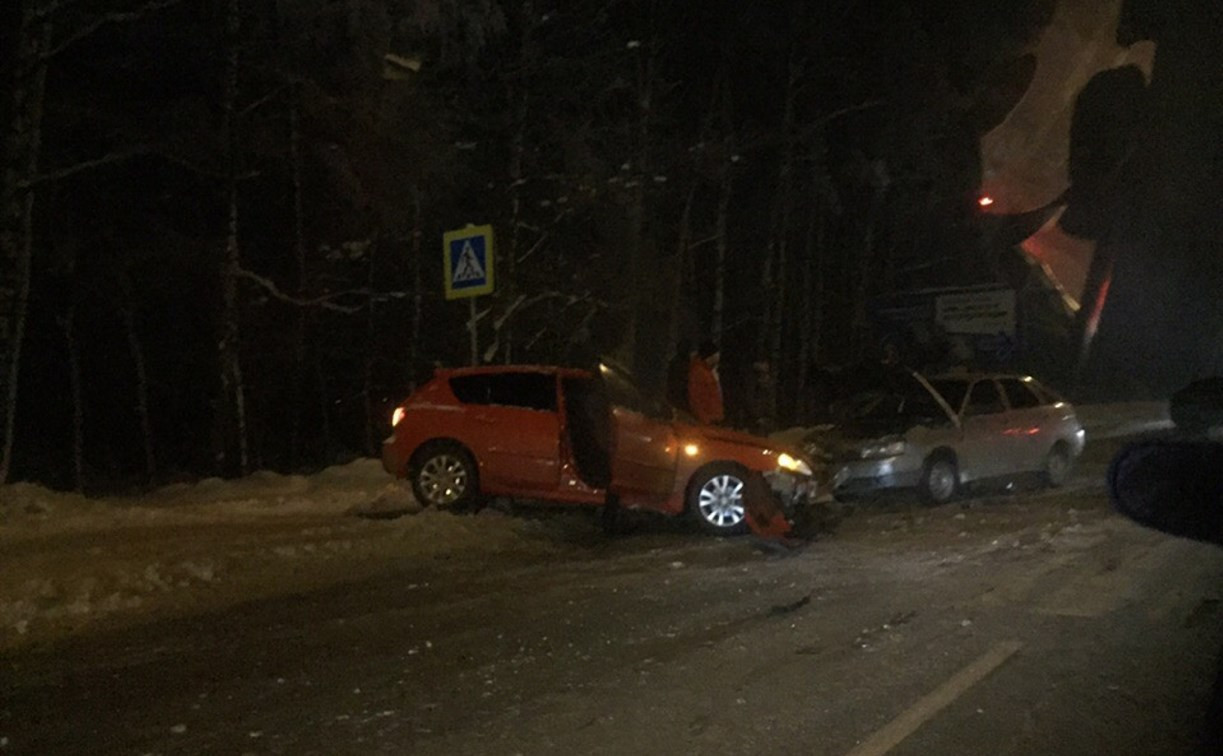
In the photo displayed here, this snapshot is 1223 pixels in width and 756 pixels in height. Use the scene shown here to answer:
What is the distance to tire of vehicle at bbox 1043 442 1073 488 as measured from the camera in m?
16.7

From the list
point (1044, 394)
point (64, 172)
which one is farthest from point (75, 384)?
point (1044, 394)

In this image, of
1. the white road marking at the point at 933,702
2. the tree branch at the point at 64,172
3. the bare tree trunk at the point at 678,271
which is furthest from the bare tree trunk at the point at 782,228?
the white road marking at the point at 933,702

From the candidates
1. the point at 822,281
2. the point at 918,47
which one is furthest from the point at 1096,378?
the point at 918,47

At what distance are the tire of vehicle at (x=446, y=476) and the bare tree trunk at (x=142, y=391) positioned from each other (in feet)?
35.5

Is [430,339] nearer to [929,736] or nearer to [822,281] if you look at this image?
[822,281]

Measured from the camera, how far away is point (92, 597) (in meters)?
8.50

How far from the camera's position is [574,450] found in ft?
40.4

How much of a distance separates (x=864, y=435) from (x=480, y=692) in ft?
29.8

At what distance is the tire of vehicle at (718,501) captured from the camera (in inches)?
476

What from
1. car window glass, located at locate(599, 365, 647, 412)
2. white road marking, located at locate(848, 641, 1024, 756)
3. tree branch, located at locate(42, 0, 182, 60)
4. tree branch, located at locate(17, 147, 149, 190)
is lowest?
white road marking, located at locate(848, 641, 1024, 756)

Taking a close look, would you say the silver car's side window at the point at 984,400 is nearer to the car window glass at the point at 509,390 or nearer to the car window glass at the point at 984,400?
the car window glass at the point at 984,400

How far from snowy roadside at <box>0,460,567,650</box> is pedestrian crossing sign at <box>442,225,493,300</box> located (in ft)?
8.29

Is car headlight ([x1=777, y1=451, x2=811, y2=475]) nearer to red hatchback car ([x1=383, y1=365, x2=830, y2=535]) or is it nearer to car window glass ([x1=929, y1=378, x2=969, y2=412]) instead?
red hatchback car ([x1=383, y1=365, x2=830, y2=535])

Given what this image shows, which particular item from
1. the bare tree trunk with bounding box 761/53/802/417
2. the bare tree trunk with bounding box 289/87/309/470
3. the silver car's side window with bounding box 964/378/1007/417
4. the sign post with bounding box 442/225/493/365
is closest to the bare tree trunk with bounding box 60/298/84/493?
the bare tree trunk with bounding box 289/87/309/470
